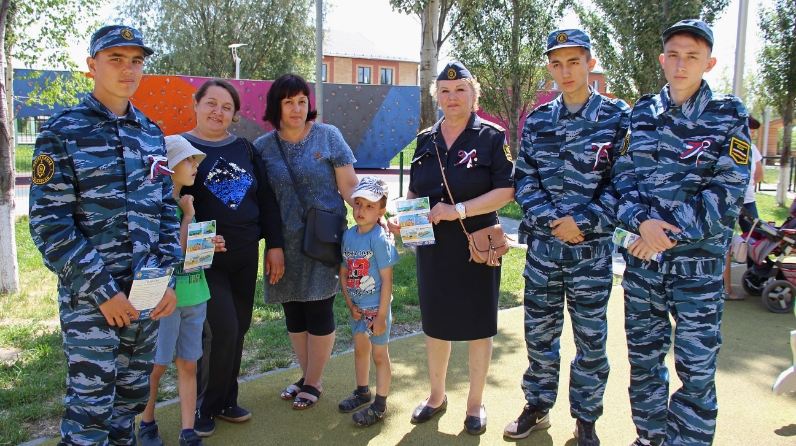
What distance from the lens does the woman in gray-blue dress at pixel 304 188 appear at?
146 inches

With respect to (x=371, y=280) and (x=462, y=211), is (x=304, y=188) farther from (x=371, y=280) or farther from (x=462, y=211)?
(x=462, y=211)

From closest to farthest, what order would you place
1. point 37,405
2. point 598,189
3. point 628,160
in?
1. point 628,160
2. point 598,189
3. point 37,405

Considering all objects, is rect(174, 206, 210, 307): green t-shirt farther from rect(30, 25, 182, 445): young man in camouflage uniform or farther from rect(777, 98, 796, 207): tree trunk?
rect(777, 98, 796, 207): tree trunk

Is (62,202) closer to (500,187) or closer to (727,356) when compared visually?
(500,187)

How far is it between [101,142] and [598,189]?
8.05ft

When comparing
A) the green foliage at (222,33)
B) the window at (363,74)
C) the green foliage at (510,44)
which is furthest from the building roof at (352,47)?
the green foliage at (510,44)

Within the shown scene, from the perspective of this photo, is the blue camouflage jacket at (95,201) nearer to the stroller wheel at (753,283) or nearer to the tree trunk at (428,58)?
the stroller wheel at (753,283)

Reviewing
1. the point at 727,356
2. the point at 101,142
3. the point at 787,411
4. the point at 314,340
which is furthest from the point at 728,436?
the point at 101,142

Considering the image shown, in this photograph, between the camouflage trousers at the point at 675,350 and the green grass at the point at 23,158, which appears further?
the green grass at the point at 23,158

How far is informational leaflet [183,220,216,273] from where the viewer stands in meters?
3.03

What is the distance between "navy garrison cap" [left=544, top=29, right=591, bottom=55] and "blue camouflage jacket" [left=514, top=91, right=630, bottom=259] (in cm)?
28

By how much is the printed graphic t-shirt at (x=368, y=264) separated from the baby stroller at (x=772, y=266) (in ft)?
14.0

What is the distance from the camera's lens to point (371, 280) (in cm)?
358

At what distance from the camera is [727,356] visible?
4711 mm
